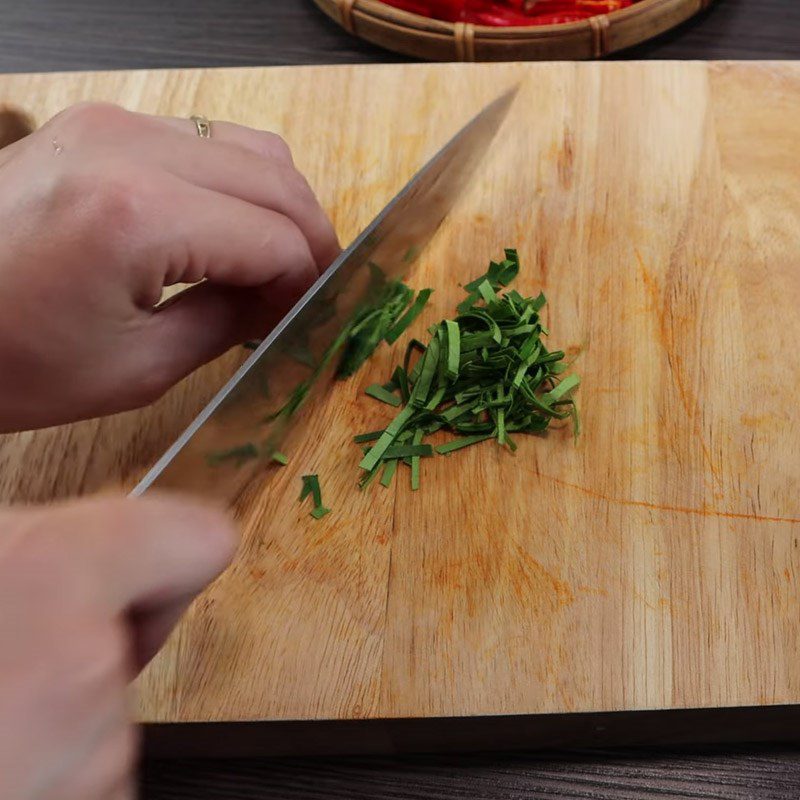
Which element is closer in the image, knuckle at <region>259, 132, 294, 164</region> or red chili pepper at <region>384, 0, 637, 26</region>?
knuckle at <region>259, 132, 294, 164</region>

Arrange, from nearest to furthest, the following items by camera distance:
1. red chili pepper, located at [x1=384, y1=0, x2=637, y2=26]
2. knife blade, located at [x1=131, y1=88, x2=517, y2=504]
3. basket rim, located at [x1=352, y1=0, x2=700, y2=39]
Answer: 1. knife blade, located at [x1=131, y1=88, x2=517, y2=504]
2. basket rim, located at [x1=352, y1=0, x2=700, y2=39]
3. red chili pepper, located at [x1=384, y1=0, x2=637, y2=26]

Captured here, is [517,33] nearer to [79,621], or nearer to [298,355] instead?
[298,355]

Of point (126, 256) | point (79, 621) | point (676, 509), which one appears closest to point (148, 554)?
point (79, 621)

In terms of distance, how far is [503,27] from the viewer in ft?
5.08

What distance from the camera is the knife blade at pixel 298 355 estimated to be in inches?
35.5

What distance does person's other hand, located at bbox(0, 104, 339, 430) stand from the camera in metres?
0.96

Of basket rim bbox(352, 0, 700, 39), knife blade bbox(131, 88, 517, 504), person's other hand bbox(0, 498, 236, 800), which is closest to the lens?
person's other hand bbox(0, 498, 236, 800)

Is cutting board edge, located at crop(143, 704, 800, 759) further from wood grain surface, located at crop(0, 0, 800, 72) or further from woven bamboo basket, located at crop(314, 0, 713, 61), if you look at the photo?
wood grain surface, located at crop(0, 0, 800, 72)

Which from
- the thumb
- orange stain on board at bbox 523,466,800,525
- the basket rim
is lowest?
orange stain on board at bbox 523,466,800,525

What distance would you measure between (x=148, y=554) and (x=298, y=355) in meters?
0.39

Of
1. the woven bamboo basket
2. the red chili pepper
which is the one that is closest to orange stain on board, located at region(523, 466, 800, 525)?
the woven bamboo basket

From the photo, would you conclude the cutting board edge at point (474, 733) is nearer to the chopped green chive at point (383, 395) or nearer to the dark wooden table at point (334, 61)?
the dark wooden table at point (334, 61)

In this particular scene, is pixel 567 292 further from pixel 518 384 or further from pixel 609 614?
pixel 609 614

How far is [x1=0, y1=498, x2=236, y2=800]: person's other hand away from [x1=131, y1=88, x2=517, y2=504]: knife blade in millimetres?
115
